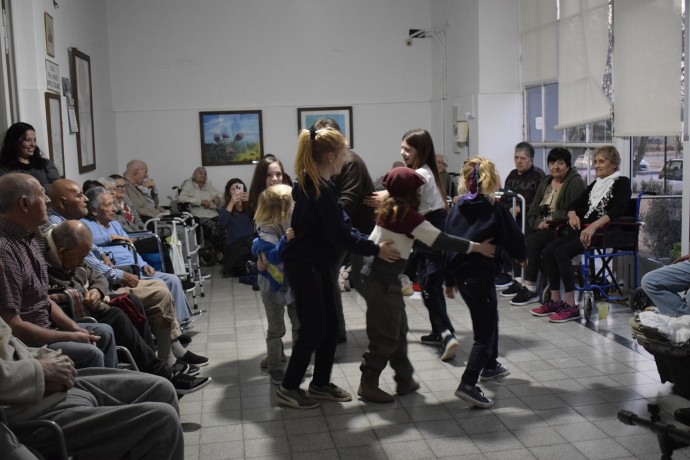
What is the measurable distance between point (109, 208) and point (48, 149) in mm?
1499

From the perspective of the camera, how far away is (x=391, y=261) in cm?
393

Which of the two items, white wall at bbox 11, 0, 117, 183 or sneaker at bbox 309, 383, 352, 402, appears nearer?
sneaker at bbox 309, 383, 352, 402

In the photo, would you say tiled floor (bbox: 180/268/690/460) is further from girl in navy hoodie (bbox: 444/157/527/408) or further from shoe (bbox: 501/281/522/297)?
shoe (bbox: 501/281/522/297)

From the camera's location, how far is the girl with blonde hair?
4.48 meters

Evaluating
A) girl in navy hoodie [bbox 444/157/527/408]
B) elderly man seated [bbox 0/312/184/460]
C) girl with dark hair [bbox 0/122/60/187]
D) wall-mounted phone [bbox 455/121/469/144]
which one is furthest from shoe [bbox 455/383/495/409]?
wall-mounted phone [bbox 455/121/469/144]

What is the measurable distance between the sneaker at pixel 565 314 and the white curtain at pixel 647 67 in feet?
5.00

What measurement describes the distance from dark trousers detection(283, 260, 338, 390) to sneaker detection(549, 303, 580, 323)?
8.19 ft

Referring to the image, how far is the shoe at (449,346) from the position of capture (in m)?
4.87

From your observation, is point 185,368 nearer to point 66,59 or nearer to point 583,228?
point 583,228

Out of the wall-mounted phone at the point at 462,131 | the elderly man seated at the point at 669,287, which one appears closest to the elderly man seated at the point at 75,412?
the elderly man seated at the point at 669,287

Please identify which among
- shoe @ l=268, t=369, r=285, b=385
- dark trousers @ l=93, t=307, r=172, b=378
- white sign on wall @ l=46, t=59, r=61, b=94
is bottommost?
shoe @ l=268, t=369, r=285, b=385

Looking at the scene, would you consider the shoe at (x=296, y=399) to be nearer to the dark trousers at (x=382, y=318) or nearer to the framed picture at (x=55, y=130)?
the dark trousers at (x=382, y=318)

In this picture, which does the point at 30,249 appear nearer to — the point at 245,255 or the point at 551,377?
the point at 551,377

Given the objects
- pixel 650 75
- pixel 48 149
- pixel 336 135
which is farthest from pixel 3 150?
pixel 650 75
